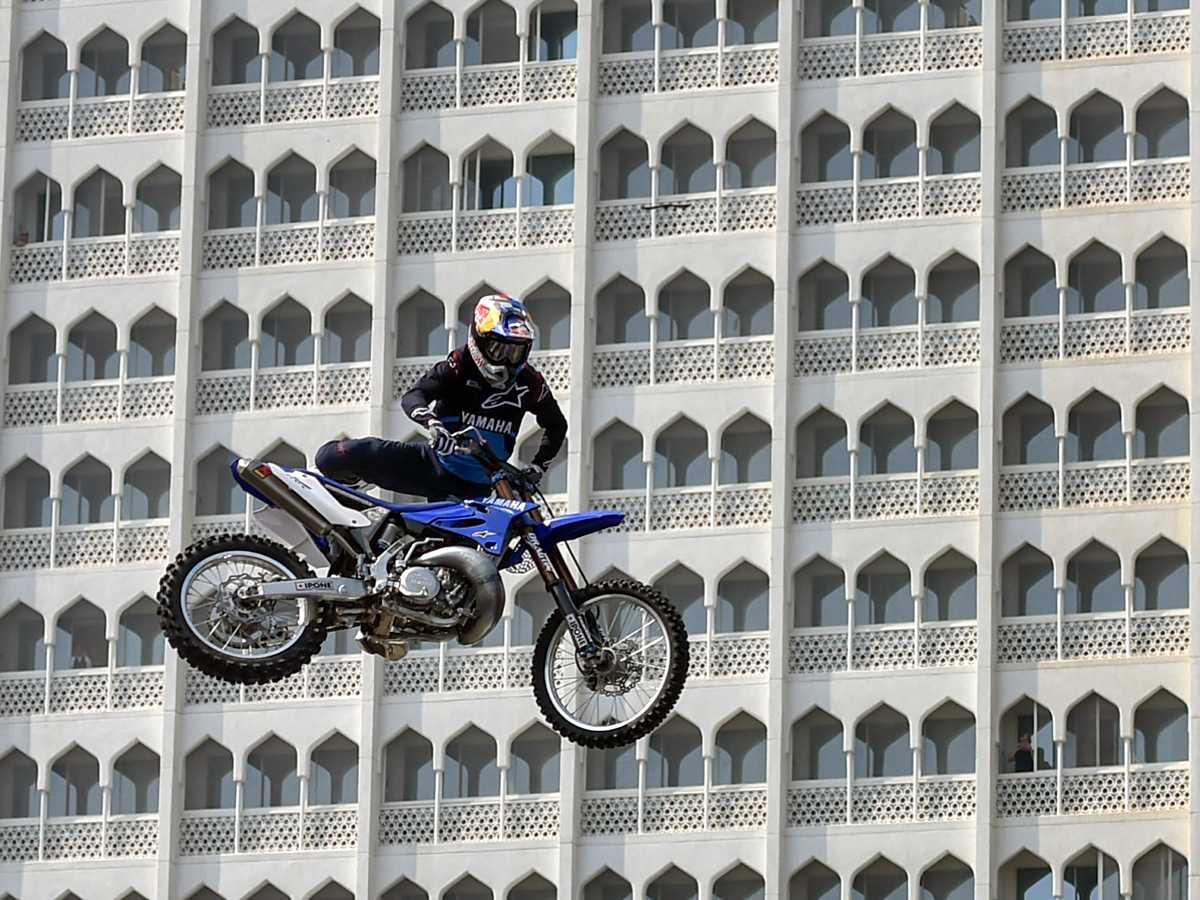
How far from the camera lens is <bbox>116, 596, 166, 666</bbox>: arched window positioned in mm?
89312

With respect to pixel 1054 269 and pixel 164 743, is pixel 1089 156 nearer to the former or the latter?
pixel 1054 269

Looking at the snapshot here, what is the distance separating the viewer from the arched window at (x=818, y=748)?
8506 centimetres

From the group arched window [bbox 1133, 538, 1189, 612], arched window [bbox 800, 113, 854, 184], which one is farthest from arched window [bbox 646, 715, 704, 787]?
arched window [bbox 800, 113, 854, 184]

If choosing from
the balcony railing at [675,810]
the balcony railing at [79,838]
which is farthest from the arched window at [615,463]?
the balcony railing at [79,838]

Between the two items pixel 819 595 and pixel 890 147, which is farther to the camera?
pixel 890 147

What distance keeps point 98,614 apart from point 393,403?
328 inches

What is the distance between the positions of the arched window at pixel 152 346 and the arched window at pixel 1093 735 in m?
22.5

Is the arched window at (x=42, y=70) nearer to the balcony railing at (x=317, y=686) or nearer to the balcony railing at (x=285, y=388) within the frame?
the balcony railing at (x=285, y=388)

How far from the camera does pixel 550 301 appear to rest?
88875mm

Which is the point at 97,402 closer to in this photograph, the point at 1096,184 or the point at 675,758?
the point at 675,758

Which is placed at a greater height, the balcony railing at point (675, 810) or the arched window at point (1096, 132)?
the arched window at point (1096, 132)

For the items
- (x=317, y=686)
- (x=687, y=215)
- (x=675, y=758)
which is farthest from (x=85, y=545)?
(x=687, y=215)

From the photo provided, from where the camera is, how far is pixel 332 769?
87750 mm

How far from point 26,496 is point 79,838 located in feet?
27.0
